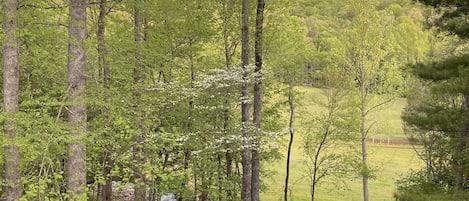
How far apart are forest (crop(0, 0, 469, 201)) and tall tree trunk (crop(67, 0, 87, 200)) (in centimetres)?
2

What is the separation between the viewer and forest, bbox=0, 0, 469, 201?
689 centimetres

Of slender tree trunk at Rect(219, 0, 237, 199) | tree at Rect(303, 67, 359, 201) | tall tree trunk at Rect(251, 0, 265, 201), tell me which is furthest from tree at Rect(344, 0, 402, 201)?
tall tree trunk at Rect(251, 0, 265, 201)

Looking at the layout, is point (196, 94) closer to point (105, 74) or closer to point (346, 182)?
point (105, 74)

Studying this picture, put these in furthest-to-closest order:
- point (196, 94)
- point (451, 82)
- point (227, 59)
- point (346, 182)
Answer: point (346, 182)
point (227, 59)
point (196, 94)
point (451, 82)

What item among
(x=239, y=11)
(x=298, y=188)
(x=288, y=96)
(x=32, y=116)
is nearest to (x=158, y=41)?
(x=239, y=11)

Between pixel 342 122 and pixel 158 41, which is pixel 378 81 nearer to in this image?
pixel 342 122

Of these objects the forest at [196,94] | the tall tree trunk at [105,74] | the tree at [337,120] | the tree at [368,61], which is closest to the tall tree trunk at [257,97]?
the forest at [196,94]

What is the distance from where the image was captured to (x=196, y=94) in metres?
11.1

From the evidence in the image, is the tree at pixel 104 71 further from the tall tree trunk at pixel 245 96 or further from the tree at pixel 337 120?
the tree at pixel 337 120

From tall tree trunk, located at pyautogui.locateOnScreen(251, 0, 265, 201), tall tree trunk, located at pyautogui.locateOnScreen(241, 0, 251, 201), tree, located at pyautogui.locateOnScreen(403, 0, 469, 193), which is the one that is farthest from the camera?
tall tree trunk, located at pyautogui.locateOnScreen(251, 0, 265, 201)

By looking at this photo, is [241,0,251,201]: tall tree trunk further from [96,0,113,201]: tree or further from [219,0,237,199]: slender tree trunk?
[96,0,113,201]: tree

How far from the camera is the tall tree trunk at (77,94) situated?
6504 mm

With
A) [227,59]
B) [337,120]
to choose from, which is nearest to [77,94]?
[227,59]

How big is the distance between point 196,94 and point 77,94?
473cm
